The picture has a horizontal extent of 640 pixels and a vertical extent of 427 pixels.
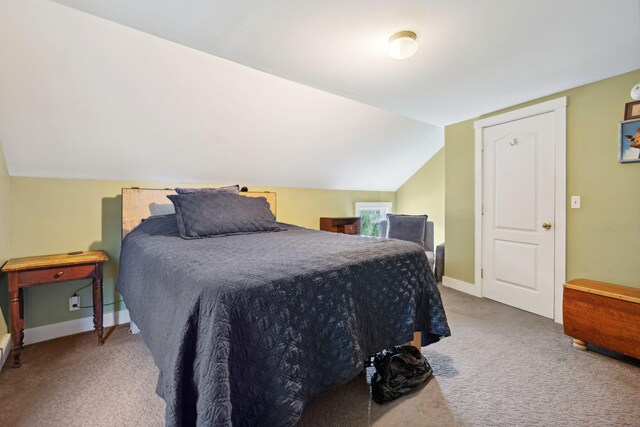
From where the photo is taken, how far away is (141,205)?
2.60 m

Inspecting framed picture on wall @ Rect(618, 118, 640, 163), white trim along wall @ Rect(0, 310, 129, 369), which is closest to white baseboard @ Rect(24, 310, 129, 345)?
white trim along wall @ Rect(0, 310, 129, 369)

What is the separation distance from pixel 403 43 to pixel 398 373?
1958 millimetres

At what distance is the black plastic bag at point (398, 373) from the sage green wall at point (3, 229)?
2.57m

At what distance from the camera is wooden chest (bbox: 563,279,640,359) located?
6.19ft

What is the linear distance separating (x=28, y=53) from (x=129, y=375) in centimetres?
206

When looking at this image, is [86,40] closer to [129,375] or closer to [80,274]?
[80,274]

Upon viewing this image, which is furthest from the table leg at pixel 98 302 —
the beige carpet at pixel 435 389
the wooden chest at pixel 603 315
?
the wooden chest at pixel 603 315

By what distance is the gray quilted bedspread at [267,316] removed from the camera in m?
0.96

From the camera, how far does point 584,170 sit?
2.51m

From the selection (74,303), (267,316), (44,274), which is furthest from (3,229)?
(267,316)

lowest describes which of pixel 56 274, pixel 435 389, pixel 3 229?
pixel 435 389

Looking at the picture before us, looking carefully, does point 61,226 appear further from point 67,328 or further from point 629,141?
point 629,141

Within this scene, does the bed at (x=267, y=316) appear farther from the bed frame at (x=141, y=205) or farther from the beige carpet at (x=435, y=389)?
the bed frame at (x=141, y=205)

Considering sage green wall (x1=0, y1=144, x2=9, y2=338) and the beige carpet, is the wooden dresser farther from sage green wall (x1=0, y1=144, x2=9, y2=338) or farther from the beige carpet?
sage green wall (x1=0, y1=144, x2=9, y2=338)
